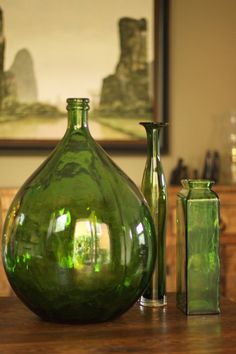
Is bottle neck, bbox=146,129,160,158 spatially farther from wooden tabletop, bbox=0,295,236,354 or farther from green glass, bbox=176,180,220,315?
wooden tabletop, bbox=0,295,236,354

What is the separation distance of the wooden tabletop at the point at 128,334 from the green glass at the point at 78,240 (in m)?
0.04

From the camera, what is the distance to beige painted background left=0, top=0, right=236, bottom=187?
3803 mm

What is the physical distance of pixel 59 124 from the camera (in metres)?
3.65

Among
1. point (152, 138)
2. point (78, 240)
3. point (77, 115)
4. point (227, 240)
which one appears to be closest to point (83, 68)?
point (227, 240)

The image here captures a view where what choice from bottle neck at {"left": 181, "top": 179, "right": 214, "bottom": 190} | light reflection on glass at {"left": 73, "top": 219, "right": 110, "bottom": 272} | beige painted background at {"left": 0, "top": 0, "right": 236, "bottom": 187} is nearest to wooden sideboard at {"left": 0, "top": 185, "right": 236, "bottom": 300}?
beige painted background at {"left": 0, "top": 0, "right": 236, "bottom": 187}

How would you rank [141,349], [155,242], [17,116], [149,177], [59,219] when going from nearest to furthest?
[141,349], [59,219], [155,242], [149,177], [17,116]

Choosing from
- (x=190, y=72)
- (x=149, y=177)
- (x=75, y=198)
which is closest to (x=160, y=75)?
(x=190, y=72)

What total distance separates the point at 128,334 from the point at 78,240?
0.61 ft

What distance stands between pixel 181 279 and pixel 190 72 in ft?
8.28

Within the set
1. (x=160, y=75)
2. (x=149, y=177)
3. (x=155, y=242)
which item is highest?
(x=160, y=75)

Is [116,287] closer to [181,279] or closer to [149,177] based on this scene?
[181,279]

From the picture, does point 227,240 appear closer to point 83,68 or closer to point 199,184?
point 83,68

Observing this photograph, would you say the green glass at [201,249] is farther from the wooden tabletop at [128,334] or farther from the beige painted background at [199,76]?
the beige painted background at [199,76]

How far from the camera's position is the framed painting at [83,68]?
362cm
